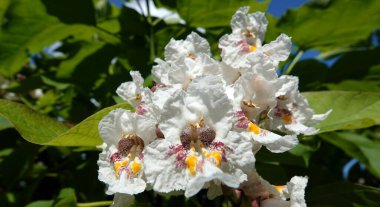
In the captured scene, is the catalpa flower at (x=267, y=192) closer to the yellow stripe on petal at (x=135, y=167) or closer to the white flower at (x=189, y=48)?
the yellow stripe on petal at (x=135, y=167)

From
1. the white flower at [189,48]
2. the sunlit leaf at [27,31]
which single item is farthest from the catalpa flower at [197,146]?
the sunlit leaf at [27,31]

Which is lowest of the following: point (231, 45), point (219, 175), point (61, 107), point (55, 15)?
point (61, 107)

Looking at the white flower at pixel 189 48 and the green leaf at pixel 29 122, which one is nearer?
the green leaf at pixel 29 122

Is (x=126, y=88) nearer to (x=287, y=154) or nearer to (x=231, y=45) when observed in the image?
(x=231, y=45)

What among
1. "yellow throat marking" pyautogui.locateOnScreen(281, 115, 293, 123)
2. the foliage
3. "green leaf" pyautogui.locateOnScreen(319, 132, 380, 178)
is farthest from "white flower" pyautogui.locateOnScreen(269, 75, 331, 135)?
"green leaf" pyautogui.locateOnScreen(319, 132, 380, 178)

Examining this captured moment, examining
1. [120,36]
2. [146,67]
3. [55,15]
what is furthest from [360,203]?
[55,15]

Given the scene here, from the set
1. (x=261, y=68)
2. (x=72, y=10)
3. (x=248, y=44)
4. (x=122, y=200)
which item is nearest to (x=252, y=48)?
(x=248, y=44)
